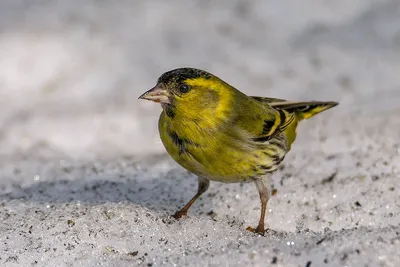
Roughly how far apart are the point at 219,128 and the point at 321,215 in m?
1.18

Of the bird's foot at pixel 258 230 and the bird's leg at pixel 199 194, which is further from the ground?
the bird's leg at pixel 199 194

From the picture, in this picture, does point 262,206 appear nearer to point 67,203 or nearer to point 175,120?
point 175,120

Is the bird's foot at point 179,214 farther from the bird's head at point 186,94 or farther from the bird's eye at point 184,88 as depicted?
the bird's eye at point 184,88

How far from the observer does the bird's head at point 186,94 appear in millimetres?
5047

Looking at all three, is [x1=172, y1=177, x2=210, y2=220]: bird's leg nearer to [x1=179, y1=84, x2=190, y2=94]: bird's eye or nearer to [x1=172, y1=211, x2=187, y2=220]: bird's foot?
[x1=172, y1=211, x2=187, y2=220]: bird's foot

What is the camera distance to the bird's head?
5.05 meters

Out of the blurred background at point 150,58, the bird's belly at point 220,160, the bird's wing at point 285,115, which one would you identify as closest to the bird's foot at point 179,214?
the bird's belly at point 220,160

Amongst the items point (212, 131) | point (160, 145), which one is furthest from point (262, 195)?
point (160, 145)

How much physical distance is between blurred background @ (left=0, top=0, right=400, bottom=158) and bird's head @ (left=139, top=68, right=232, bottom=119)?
8.32 ft

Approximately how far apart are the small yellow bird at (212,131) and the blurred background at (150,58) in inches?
95.5

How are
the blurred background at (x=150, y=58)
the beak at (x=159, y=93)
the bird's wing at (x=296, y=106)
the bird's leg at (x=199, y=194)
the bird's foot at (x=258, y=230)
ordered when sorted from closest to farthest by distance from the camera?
1. the beak at (x=159, y=93)
2. the bird's foot at (x=258, y=230)
3. the bird's leg at (x=199, y=194)
4. the bird's wing at (x=296, y=106)
5. the blurred background at (x=150, y=58)

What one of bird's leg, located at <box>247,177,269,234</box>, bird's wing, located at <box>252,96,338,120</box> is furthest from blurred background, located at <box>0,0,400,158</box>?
bird's leg, located at <box>247,177,269,234</box>

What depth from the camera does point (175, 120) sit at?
16.8 ft

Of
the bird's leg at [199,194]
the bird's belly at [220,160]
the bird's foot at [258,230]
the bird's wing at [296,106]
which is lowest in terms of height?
the bird's foot at [258,230]
